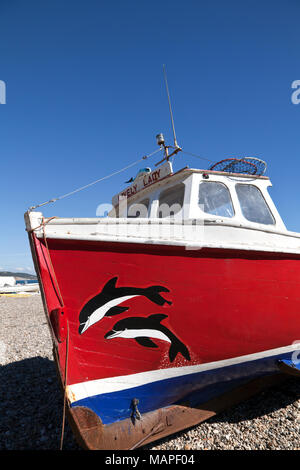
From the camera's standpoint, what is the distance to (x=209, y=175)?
4414 mm

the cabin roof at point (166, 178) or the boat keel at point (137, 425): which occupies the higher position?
the cabin roof at point (166, 178)

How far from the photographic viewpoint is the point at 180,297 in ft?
10.00

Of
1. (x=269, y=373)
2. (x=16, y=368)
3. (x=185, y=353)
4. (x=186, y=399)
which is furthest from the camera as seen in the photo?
(x=16, y=368)

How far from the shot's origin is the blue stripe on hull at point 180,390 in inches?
109

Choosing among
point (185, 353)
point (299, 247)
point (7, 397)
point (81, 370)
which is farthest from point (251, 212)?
point (7, 397)

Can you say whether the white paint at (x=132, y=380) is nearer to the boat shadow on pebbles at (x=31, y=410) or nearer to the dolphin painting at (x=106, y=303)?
the dolphin painting at (x=106, y=303)

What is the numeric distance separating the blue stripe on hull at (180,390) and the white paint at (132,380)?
46mm

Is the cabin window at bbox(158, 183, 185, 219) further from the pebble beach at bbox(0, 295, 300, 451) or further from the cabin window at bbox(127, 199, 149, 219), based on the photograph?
the pebble beach at bbox(0, 295, 300, 451)

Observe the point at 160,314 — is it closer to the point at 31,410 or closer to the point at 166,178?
the point at 166,178

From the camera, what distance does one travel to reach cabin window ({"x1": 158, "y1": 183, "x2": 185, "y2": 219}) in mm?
4516

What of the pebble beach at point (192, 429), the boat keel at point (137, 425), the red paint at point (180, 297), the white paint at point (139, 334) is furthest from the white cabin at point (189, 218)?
the pebble beach at point (192, 429)

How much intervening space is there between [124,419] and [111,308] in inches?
54.0

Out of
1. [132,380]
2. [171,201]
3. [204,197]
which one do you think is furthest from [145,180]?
[132,380]
